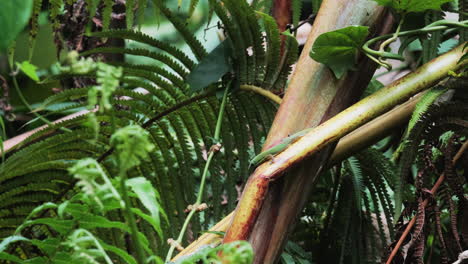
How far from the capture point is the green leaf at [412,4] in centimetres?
85

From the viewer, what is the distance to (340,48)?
0.86 meters

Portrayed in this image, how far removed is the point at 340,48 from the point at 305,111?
0.35ft

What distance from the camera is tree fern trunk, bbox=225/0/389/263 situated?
80 cm

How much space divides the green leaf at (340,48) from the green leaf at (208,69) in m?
0.27

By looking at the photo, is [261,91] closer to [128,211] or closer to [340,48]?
[340,48]

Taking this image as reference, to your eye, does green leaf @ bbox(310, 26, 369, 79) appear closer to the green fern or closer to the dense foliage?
the dense foliage

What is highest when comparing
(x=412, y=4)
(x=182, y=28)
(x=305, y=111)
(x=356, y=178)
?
(x=182, y=28)

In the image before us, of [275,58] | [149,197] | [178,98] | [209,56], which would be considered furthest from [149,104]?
[149,197]

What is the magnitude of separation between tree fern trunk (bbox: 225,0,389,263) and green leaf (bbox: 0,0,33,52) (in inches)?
17.7

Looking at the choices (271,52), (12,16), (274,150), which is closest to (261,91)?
(271,52)

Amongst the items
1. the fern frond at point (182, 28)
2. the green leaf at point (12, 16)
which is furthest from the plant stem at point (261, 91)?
the green leaf at point (12, 16)

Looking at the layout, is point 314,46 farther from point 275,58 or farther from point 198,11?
point 198,11

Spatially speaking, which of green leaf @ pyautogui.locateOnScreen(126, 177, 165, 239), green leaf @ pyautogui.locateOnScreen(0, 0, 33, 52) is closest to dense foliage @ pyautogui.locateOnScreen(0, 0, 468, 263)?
green leaf @ pyautogui.locateOnScreen(126, 177, 165, 239)

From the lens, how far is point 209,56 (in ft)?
3.66
